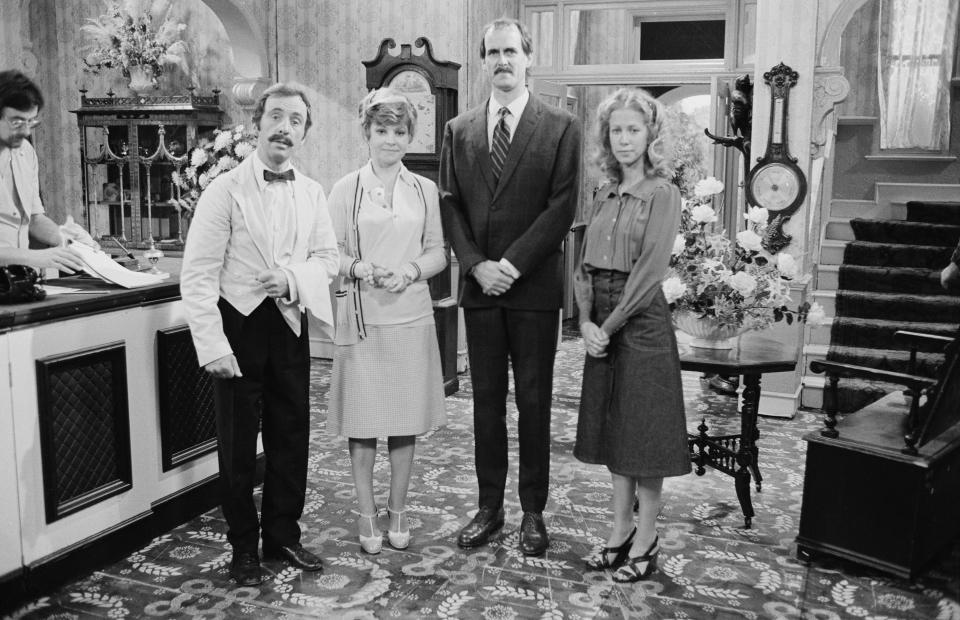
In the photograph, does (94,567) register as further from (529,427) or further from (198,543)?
(529,427)

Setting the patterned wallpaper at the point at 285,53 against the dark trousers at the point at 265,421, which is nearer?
the dark trousers at the point at 265,421

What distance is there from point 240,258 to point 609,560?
1.74 m

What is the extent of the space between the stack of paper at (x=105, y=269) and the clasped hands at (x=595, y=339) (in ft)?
5.75

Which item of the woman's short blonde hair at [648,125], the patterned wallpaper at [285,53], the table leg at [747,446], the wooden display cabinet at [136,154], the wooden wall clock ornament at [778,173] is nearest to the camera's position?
the woman's short blonde hair at [648,125]

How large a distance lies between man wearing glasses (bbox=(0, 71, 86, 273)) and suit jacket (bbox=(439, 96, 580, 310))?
59.3 inches

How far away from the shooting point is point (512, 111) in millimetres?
3428

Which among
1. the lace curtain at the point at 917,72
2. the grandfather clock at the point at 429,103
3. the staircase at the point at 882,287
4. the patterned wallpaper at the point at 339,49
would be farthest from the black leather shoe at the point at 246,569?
the lace curtain at the point at 917,72

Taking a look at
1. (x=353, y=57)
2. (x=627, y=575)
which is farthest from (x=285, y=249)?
(x=353, y=57)

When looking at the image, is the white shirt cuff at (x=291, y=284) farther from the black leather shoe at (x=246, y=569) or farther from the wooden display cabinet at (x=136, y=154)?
the wooden display cabinet at (x=136, y=154)

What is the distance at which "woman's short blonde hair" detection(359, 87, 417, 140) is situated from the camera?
3260mm

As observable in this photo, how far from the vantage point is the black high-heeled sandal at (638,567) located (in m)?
3.34

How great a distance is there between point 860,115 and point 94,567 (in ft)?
27.7

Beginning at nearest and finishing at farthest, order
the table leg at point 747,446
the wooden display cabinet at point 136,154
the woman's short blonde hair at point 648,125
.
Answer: the woman's short blonde hair at point 648,125 → the table leg at point 747,446 → the wooden display cabinet at point 136,154

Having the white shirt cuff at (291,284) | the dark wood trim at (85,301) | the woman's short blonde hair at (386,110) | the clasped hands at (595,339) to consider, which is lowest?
the clasped hands at (595,339)
